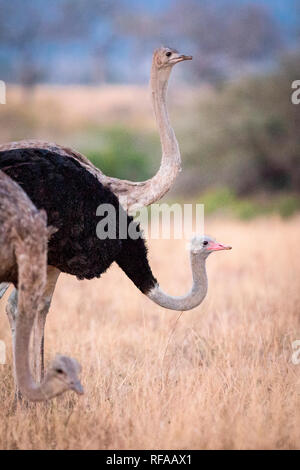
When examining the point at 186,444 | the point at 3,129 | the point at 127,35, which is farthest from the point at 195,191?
the point at 127,35

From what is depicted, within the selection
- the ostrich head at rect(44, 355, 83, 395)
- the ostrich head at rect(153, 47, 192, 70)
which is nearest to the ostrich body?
the ostrich head at rect(153, 47, 192, 70)

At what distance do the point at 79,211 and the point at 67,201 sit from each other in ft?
0.33

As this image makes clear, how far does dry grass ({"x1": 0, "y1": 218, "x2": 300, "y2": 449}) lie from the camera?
4.07 meters

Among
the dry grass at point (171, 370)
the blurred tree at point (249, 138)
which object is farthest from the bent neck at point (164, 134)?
the blurred tree at point (249, 138)

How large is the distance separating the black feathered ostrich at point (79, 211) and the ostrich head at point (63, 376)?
665mm

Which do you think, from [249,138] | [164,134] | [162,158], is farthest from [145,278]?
[249,138]

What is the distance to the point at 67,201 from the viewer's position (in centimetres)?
458

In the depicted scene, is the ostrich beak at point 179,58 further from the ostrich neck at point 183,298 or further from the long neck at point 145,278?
the ostrich neck at point 183,298

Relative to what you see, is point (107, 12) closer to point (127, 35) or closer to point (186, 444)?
point (127, 35)

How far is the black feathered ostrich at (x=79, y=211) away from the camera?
4559 millimetres

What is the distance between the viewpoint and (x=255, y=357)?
5.53 metres

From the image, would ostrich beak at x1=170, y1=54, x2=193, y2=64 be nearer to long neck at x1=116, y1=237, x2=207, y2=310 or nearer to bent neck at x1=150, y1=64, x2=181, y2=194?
bent neck at x1=150, y1=64, x2=181, y2=194

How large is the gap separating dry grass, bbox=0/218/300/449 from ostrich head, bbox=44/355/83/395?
0.52 metres

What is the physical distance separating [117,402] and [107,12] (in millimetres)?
63111
